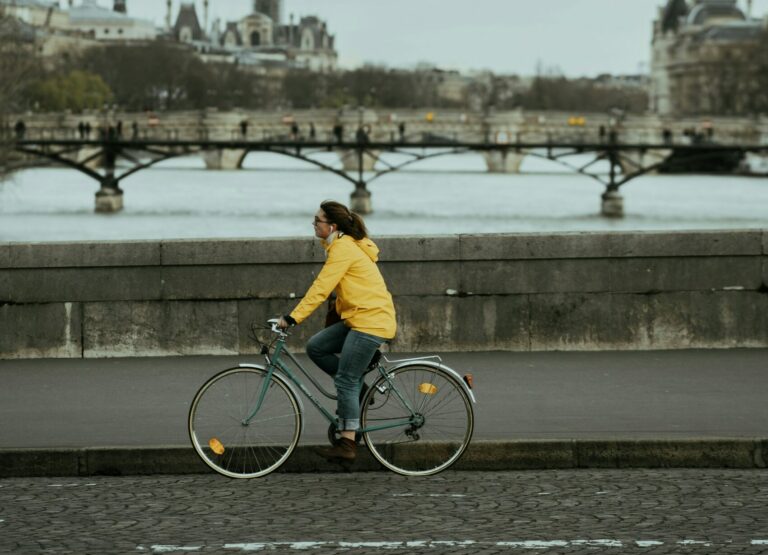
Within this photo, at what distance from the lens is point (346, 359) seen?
7090 millimetres

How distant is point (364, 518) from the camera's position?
6273mm

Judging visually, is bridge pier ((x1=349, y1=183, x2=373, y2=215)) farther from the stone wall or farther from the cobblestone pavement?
the cobblestone pavement

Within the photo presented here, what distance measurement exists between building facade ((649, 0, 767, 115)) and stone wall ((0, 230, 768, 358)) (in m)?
122

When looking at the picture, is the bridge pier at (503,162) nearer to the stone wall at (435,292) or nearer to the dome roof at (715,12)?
the dome roof at (715,12)

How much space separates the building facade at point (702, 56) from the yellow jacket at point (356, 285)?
126 meters

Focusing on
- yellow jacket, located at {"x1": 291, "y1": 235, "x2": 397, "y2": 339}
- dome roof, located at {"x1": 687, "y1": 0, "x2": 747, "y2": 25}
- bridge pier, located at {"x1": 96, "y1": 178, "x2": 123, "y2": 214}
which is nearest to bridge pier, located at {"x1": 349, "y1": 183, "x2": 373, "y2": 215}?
bridge pier, located at {"x1": 96, "y1": 178, "x2": 123, "y2": 214}

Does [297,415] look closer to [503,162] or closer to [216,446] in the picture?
[216,446]

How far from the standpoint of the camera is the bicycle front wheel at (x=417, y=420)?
23.4 feet

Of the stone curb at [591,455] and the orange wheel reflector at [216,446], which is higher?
the orange wheel reflector at [216,446]

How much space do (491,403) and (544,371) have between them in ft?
4.25

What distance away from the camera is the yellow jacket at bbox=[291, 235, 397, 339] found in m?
7.02

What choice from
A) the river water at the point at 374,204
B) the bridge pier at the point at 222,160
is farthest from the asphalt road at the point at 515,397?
the bridge pier at the point at 222,160

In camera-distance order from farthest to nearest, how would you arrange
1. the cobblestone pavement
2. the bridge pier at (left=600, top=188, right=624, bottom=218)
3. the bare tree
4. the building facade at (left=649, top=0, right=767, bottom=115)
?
the building facade at (left=649, top=0, right=767, bottom=115) → the bridge pier at (left=600, top=188, right=624, bottom=218) → the bare tree → the cobblestone pavement

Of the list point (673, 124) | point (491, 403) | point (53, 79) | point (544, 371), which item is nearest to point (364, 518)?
point (491, 403)
